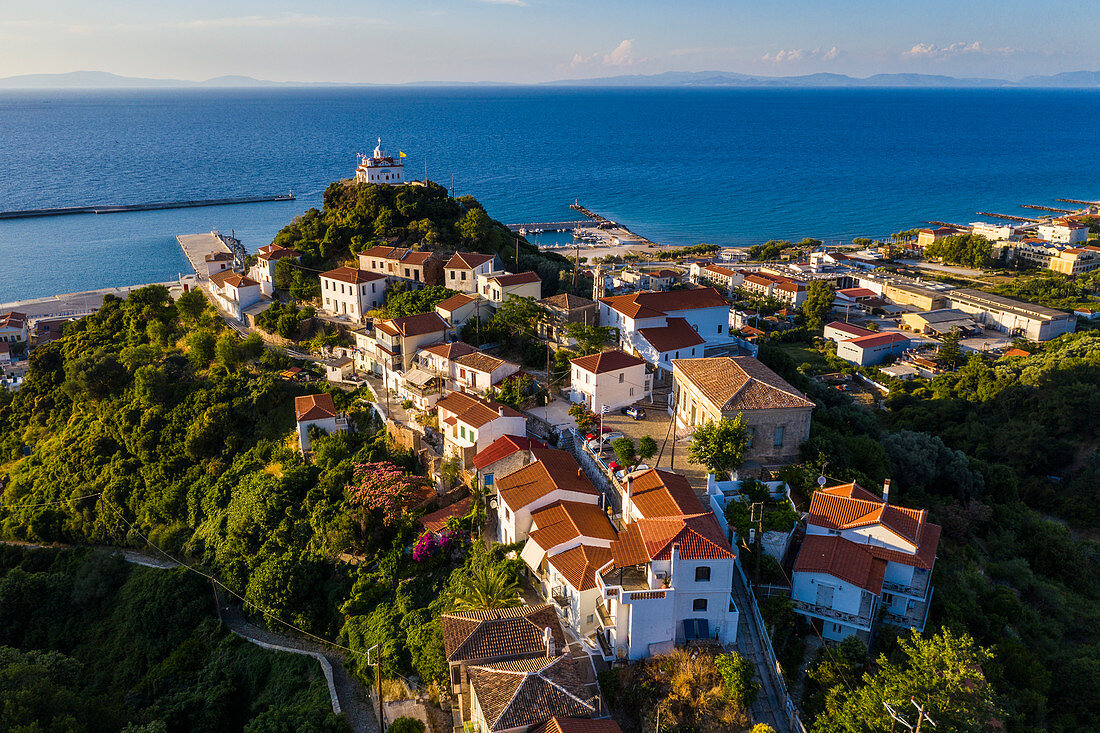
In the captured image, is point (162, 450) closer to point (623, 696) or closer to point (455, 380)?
point (455, 380)

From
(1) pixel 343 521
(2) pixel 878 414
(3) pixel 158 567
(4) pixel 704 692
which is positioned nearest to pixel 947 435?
(2) pixel 878 414

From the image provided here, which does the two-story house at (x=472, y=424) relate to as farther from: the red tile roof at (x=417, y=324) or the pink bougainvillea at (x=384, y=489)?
the red tile roof at (x=417, y=324)

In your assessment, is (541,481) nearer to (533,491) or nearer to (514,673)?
(533,491)

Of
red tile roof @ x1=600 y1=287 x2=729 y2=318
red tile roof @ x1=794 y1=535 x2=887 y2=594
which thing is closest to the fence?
red tile roof @ x1=794 y1=535 x2=887 y2=594

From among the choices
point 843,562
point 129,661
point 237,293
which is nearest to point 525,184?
point 237,293

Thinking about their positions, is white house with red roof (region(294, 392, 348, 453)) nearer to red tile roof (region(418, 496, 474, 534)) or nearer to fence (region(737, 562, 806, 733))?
red tile roof (region(418, 496, 474, 534))

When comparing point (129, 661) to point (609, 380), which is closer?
point (129, 661)

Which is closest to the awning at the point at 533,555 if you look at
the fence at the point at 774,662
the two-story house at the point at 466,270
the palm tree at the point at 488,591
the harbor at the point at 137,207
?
the palm tree at the point at 488,591
